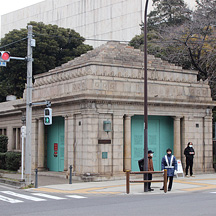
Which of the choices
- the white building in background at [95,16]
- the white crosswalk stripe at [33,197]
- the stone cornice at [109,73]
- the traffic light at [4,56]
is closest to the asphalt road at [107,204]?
the white crosswalk stripe at [33,197]

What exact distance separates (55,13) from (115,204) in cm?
6701

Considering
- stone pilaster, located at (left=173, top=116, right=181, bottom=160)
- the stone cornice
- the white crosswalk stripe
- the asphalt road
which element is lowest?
the white crosswalk stripe

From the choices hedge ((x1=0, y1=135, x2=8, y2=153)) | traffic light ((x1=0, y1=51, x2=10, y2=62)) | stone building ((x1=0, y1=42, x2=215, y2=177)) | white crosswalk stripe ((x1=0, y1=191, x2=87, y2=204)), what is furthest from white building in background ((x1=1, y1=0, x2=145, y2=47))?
white crosswalk stripe ((x1=0, y1=191, x2=87, y2=204))

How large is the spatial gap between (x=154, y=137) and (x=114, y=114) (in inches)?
134

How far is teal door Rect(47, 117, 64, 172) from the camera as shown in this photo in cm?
2595

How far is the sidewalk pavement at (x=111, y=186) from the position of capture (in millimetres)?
18828

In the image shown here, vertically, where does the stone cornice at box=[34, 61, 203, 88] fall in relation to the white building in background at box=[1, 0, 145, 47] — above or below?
below

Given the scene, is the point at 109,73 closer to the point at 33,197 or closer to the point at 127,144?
the point at 127,144

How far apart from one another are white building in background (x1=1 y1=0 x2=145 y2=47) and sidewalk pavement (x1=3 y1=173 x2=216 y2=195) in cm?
4399

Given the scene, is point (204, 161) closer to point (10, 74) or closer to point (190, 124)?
point (190, 124)

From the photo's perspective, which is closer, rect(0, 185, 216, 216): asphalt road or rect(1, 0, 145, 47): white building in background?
rect(0, 185, 216, 216): asphalt road

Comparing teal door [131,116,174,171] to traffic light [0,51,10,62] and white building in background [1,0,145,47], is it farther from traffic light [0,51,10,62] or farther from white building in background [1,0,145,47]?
white building in background [1,0,145,47]

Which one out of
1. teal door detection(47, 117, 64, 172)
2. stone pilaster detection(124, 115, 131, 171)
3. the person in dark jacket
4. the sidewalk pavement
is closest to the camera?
the sidewalk pavement

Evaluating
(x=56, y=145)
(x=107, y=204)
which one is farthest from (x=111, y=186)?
(x=56, y=145)
